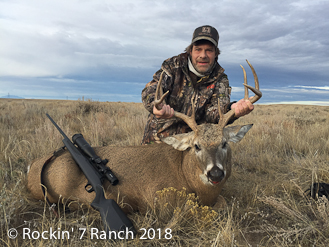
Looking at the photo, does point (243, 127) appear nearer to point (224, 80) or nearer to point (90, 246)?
point (224, 80)

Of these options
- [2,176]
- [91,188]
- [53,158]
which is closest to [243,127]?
[91,188]

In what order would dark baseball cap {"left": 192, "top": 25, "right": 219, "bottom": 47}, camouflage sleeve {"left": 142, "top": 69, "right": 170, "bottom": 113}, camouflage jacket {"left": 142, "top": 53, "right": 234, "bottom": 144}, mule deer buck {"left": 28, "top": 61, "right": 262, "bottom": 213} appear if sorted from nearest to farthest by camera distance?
mule deer buck {"left": 28, "top": 61, "right": 262, "bottom": 213} → camouflage sleeve {"left": 142, "top": 69, "right": 170, "bottom": 113} → dark baseball cap {"left": 192, "top": 25, "right": 219, "bottom": 47} → camouflage jacket {"left": 142, "top": 53, "right": 234, "bottom": 144}

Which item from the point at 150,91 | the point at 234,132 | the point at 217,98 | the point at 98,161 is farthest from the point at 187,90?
the point at 98,161

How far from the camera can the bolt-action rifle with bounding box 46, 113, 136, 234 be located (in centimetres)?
261

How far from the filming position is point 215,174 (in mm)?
2736

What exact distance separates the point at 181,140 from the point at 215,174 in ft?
2.54

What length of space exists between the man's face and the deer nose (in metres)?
2.56

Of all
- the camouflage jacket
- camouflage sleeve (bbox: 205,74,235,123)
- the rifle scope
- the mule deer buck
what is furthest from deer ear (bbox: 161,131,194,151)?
camouflage sleeve (bbox: 205,74,235,123)

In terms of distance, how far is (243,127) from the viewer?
337 centimetres

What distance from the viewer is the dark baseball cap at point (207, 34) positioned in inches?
183

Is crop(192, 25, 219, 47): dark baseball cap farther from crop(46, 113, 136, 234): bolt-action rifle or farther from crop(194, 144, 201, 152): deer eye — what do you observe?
crop(46, 113, 136, 234): bolt-action rifle

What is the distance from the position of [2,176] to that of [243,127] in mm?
4112

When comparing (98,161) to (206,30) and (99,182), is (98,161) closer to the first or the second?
(99,182)

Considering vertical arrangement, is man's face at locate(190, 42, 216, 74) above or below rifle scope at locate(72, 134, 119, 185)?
above
